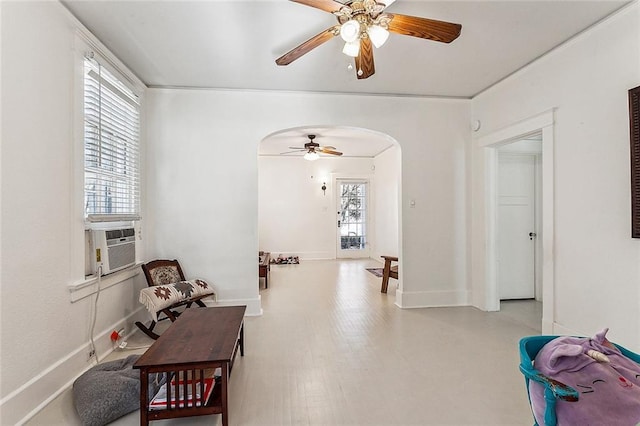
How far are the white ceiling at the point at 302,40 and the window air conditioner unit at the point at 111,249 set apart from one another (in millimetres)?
1680

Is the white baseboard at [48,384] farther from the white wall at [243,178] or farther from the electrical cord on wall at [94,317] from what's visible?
the white wall at [243,178]

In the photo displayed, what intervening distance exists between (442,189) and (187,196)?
3.24 meters

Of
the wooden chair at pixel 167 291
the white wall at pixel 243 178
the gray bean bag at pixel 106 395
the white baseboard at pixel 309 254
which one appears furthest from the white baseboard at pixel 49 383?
the white baseboard at pixel 309 254

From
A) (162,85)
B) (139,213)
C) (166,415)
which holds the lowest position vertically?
(166,415)

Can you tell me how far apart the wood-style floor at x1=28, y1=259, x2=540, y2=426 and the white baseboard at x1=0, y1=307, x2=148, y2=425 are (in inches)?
2.9

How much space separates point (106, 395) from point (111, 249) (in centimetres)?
127

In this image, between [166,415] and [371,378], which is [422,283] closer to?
[371,378]

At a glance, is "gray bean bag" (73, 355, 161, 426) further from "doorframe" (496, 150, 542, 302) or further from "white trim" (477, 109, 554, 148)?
"doorframe" (496, 150, 542, 302)

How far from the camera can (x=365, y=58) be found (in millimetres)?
2193

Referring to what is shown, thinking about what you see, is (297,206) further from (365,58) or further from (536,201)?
(365,58)

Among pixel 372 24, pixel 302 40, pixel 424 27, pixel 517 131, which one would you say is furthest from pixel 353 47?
pixel 517 131

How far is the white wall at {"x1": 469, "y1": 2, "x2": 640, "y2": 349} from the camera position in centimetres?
228

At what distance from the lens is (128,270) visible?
10.4 ft

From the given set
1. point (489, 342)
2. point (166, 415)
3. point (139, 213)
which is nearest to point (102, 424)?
point (166, 415)
